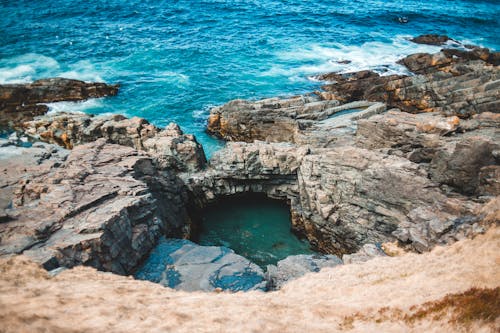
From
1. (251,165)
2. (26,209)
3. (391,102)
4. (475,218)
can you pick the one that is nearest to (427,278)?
(475,218)

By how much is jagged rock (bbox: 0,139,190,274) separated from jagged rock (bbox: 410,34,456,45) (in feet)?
179

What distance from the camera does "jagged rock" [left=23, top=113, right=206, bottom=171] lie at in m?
24.6

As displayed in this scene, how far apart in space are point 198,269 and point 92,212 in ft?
18.9

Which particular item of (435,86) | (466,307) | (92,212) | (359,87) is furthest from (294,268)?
(359,87)

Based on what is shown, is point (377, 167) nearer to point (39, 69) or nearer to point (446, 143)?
point (446, 143)

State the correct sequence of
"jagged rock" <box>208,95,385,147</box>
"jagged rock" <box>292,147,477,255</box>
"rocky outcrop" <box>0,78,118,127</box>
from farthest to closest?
"rocky outcrop" <box>0,78,118,127</box> → "jagged rock" <box>208,95,385,147</box> → "jagged rock" <box>292,147,477,255</box>

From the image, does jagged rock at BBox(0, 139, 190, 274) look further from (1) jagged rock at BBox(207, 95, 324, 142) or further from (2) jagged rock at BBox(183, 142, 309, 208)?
(1) jagged rock at BBox(207, 95, 324, 142)

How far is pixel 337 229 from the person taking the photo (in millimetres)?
20609

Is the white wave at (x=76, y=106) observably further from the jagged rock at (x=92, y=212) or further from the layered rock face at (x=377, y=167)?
the layered rock face at (x=377, y=167)

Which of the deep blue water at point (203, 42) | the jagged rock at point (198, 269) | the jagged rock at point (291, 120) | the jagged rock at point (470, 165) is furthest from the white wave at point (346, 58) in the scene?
the jagged rock at point (198, 269)

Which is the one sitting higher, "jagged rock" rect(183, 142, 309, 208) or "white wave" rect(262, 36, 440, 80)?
"white wave" rect(262, 36, 440, 80)

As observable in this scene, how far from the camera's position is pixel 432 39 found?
56.4 m

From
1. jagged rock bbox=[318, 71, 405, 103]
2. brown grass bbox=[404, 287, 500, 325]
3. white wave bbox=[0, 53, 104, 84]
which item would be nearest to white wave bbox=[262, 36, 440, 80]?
jagged rock bbox=[318, 71, 405, 103]

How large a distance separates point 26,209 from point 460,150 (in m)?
→ 21.5
